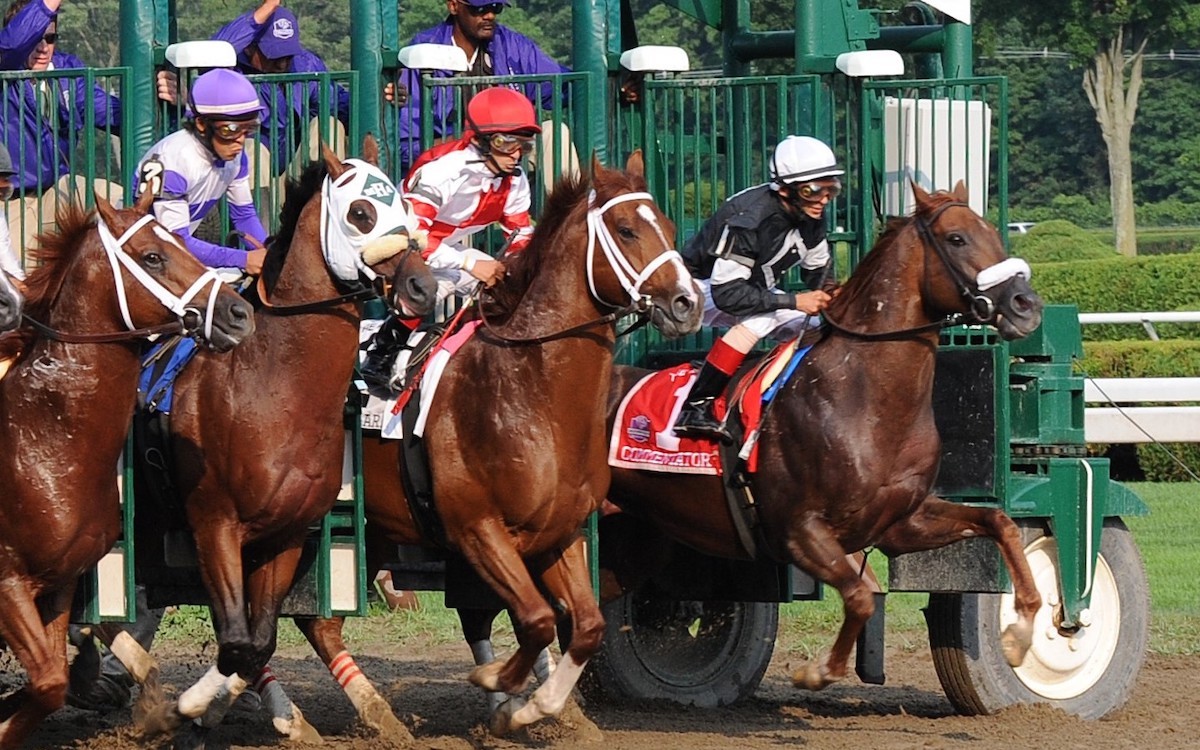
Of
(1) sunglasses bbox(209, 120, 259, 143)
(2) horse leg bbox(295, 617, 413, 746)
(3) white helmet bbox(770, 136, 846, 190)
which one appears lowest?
(2) horse leg bbox(295, 617, 413, 746)

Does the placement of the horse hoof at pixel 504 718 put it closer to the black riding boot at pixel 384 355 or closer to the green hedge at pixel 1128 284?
the black riding boot at pixel 384 355

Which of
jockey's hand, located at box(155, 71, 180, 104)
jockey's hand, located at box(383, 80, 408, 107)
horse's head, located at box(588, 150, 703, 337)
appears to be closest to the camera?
horse's head, located at box(588, 150, 703, 337)

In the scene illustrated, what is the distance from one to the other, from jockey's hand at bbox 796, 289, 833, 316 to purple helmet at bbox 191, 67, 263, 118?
211 centimetres

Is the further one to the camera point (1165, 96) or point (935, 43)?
point (1165, 96)

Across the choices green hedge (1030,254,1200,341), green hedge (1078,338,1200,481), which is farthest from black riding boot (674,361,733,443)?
A: green hedge (1030,254,1200,341)

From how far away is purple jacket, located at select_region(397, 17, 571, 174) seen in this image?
26.4ft

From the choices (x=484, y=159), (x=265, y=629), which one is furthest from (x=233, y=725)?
(x=484, y=159)

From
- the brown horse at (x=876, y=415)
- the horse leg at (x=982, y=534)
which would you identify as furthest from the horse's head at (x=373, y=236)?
the horse leg at (x=982, y=534)

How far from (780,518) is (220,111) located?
8.08 ft

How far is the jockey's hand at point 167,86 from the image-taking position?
7621 millimetres

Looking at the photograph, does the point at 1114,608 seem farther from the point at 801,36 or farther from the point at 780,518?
the point at 801,36

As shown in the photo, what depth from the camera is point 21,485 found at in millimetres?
6211

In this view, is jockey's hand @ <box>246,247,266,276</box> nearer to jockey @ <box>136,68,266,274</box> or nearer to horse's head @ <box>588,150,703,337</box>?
jockey @ <box>136,68,266,274</box>

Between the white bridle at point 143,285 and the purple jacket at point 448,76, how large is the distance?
181 cm
